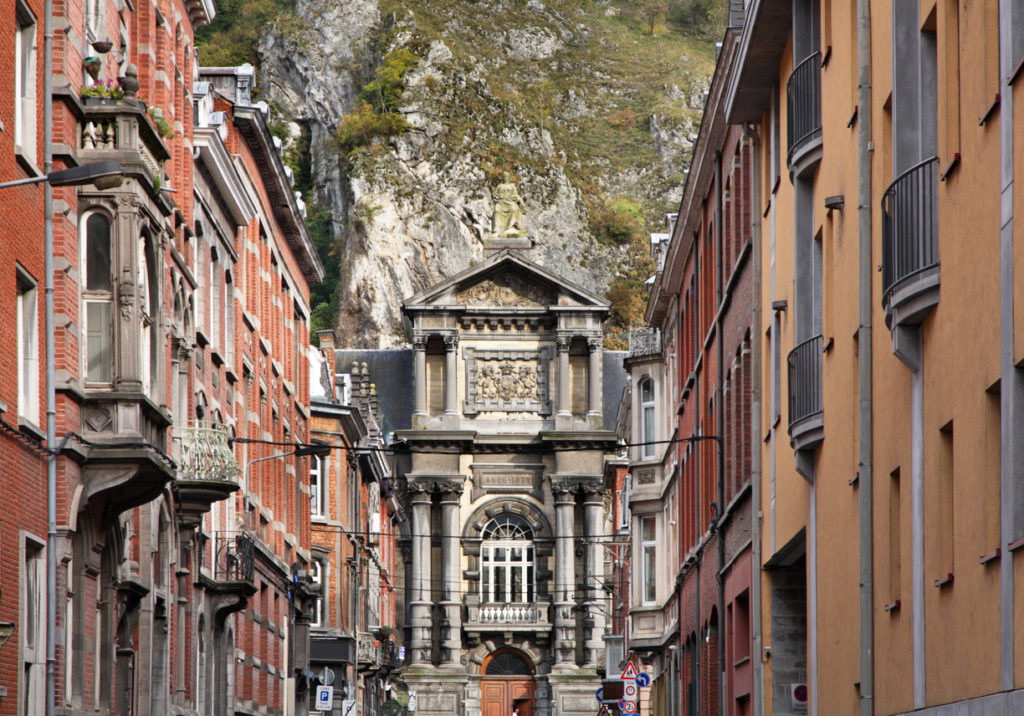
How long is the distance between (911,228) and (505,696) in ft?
220

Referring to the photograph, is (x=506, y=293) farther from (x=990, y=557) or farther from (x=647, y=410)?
(x=990, y=557)

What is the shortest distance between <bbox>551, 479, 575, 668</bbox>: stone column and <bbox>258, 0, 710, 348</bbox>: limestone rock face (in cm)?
2580

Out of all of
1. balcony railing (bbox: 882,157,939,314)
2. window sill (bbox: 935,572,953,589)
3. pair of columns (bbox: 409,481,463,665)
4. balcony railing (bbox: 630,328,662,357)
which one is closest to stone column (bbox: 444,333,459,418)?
pair of columns (bbox: 409,481,463,665)

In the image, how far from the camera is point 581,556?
259 ft

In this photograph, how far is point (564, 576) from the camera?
77938 millimetres

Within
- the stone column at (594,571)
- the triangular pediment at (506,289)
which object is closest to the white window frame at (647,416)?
the stone column at (594,571)

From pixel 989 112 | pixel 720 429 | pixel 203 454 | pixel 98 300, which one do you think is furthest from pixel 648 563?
pixel 989 112

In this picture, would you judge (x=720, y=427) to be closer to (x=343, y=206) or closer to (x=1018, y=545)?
(x=1018, y=545)

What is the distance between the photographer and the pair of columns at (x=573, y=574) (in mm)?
77250

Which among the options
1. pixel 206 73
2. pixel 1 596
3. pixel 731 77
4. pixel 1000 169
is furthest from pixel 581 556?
pixel 1000 169

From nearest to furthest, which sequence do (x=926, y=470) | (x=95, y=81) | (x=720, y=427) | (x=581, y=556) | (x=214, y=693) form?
(x=926, y=470) < (x=95, y=81) < (x=720, y=427) < (x=214, y=693) < (x=581, y=556)

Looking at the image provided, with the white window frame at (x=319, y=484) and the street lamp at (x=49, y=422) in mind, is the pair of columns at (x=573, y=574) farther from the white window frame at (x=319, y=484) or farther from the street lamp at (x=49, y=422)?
the street lamp at (x=49, y=422)

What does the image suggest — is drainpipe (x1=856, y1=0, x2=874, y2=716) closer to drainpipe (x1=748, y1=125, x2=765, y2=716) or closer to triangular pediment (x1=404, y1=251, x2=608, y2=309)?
drainpipe (x1=748, y1=125, x2=765, y2=716)

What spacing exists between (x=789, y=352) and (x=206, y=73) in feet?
66.5
